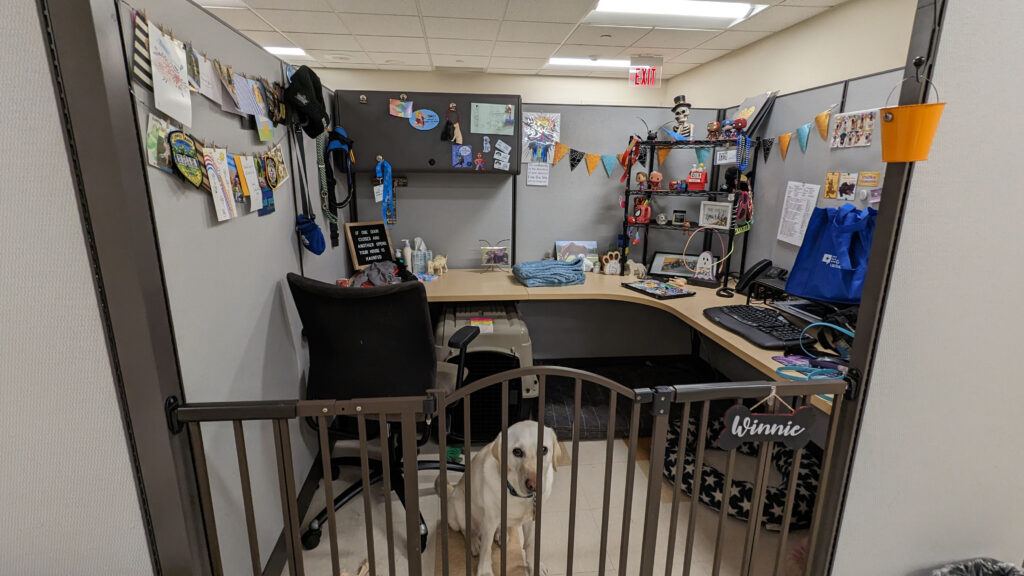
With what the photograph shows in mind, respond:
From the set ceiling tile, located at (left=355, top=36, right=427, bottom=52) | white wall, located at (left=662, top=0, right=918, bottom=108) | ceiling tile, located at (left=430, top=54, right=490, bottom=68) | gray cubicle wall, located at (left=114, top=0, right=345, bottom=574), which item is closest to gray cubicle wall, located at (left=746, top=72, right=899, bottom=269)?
white wall, located at (left=662, top=0, right=918, bottom=108)

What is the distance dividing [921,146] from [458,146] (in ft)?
6.46

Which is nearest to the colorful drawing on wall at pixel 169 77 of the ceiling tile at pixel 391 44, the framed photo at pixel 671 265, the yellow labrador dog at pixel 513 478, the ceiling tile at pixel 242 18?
the yellow labrador dog at pixel 513 478

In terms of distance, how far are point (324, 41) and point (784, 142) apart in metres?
4.89

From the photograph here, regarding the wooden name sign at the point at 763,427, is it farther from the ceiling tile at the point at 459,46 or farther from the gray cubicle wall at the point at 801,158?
the ceiling tile at the point at 459,46

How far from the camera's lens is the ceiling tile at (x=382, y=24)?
425 cm

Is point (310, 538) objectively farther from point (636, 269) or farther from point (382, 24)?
point (382, 24)

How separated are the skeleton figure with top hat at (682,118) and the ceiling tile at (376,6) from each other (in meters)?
2.54

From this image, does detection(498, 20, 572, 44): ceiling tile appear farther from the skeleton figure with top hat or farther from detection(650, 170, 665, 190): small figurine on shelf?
detection(650, 170, 665, 190): small figurine on shelf

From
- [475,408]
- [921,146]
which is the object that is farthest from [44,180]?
[475,408]

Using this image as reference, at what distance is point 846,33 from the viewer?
362 cm

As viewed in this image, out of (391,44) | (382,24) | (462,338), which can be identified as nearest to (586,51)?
(391,44)

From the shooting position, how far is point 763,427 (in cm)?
99

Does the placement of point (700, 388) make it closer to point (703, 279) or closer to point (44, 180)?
point (44, 180)

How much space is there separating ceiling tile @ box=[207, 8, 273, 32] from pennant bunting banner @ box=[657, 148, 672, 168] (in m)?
3.82
